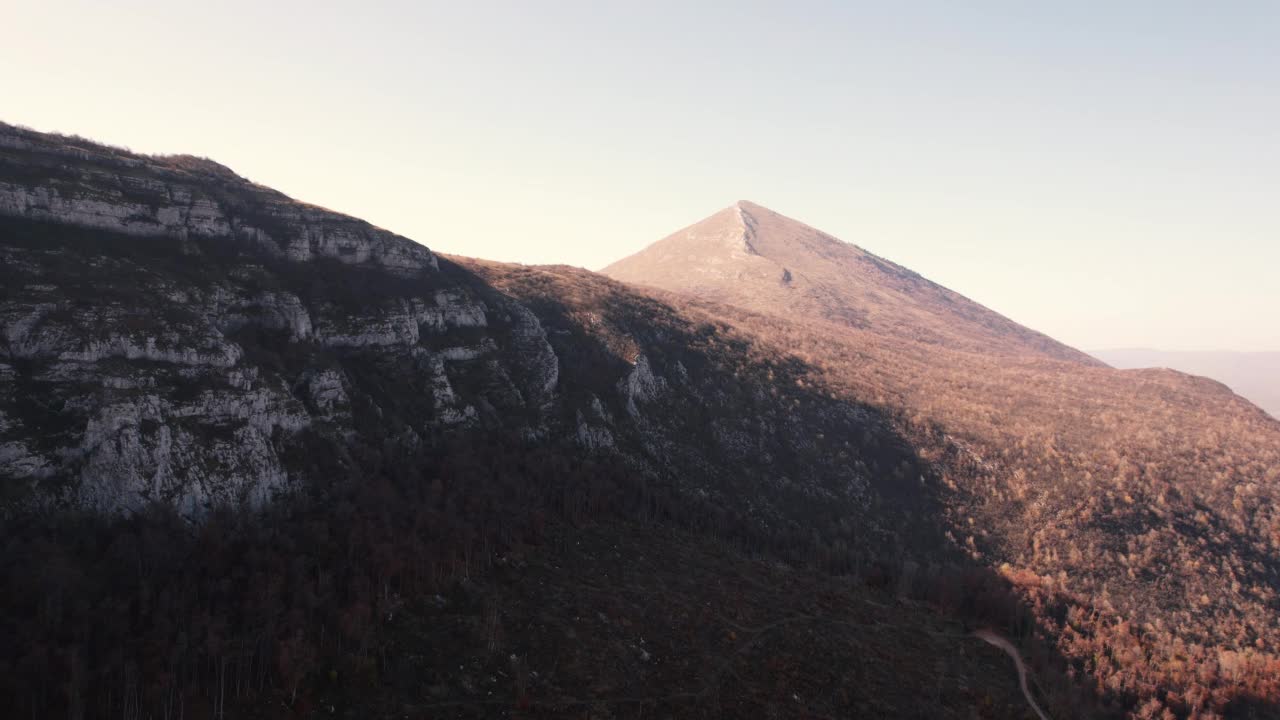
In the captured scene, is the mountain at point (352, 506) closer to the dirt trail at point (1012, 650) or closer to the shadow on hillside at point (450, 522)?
the shadow on hillside at point (450, 522)

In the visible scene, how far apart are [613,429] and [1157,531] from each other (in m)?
128

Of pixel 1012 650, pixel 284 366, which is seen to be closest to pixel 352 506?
pixel 284 366

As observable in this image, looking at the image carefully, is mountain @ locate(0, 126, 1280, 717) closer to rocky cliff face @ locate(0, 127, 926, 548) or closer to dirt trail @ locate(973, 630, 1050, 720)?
rocky cliff face @ locate(0, 127, 926, 548)

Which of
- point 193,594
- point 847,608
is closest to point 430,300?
point 193,594

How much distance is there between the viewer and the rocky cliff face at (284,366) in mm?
65812

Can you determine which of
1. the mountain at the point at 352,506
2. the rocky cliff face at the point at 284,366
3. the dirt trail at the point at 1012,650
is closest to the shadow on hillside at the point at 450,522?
the mountain at the point at 352,506

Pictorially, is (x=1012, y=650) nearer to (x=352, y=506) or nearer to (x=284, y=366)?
(x=352, y=506)

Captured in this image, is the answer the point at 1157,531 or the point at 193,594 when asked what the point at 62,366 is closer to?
the point at 193,594

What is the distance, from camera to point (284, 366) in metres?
89.4

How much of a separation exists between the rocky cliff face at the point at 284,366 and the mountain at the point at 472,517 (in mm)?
476

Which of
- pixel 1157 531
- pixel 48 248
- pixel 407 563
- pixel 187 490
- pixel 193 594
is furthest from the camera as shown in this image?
pixel 1157 531

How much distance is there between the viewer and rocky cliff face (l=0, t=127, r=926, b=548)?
65812 millimetres

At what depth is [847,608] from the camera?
304ft

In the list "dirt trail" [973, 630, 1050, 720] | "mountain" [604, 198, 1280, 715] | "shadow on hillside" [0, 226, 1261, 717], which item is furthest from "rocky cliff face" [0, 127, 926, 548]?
"dirt trail" [973, 630, 1050, 720]
